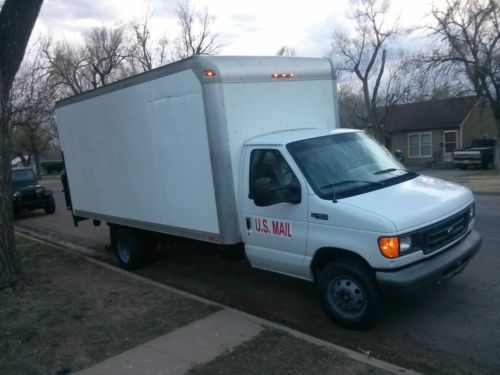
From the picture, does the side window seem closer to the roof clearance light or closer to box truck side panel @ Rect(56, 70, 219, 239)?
box truck side panel @ Rect(56, 70, 219, 239)

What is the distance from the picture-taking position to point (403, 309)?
5535 millimetres

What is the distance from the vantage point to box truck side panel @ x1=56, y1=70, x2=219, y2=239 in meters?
6.03

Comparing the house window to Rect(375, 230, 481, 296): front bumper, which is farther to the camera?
the house window

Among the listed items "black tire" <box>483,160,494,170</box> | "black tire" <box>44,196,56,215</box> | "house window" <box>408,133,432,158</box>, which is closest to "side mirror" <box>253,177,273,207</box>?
"black tire" <box>44,196,56,215</box>

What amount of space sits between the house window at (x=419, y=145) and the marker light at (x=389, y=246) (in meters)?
37.1

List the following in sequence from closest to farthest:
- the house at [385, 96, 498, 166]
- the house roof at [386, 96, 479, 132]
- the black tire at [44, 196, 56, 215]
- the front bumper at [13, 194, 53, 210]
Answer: the front bumper at [13, 194, 53, 210] → the black tire at [44, 196, 56, 215] → the house at [385, 96, 498, 166] → the house roof at [386, 96, 479, 132]

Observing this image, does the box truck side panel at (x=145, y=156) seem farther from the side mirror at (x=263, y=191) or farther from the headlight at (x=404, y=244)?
the headlight at (x=404, y=244)

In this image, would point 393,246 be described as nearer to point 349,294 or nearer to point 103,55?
point 349,294

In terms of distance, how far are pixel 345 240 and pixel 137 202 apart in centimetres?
388

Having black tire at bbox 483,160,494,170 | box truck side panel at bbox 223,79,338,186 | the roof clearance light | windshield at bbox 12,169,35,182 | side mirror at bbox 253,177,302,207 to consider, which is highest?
the roof clearance light

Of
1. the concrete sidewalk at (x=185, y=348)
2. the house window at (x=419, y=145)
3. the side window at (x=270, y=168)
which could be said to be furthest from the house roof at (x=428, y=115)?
the concrete sidewalk at (x=185, y=348)

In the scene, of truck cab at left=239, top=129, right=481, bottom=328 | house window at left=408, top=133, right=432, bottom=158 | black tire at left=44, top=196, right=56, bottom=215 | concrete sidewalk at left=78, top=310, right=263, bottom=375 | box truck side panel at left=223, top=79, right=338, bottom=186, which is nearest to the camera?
concrete sidewalk at left=78, top=310, right=263, bottom=375

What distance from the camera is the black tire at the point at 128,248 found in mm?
8117

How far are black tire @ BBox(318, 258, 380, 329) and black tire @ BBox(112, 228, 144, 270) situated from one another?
397cm
